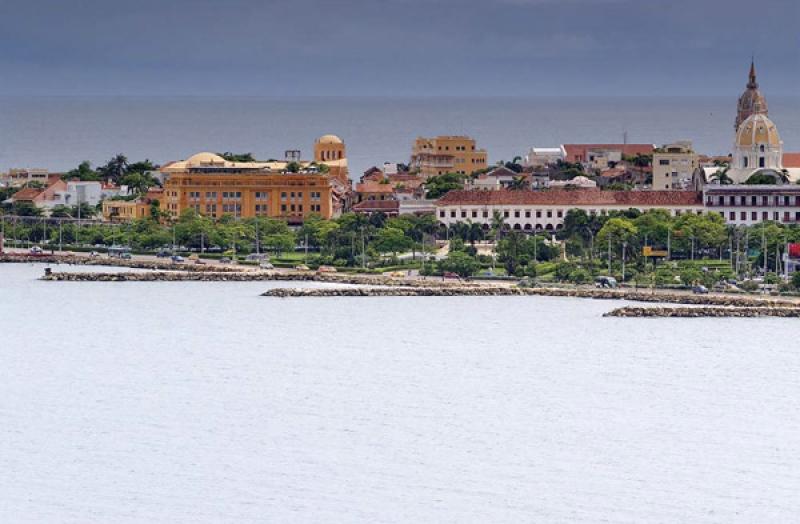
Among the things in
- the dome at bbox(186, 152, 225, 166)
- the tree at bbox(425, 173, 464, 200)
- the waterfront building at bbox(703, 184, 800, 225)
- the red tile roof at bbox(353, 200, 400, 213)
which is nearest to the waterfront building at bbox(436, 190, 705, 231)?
the waterfront building at bbox(703, 184, 800, 225)

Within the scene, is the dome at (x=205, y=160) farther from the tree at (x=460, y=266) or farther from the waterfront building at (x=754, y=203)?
the tree at (x=460, y=266)

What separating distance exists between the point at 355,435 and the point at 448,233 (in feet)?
67.7

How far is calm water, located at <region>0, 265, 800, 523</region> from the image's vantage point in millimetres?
16281

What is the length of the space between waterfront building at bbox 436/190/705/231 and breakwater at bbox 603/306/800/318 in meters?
13.9

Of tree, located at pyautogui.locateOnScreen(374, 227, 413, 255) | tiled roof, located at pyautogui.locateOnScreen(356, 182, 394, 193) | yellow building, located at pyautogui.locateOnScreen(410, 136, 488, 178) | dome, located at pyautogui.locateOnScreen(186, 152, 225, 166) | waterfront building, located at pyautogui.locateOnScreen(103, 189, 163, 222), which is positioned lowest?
tree, located at pyautogui.locateOnScreen(374, 227, 413, 255)

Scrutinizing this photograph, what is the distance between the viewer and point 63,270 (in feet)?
108

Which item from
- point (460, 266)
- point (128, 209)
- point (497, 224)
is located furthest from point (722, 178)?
point (460, 266)

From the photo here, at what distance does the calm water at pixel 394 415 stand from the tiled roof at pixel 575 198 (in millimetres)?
13545

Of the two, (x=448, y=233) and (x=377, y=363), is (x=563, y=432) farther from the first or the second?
(x=448, y=233)

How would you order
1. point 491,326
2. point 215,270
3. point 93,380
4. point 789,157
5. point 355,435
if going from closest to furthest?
point 355,435 < point 93,380 < point 491,326 < point 215,270 < point 789,157

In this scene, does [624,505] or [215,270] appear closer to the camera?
[624,505]

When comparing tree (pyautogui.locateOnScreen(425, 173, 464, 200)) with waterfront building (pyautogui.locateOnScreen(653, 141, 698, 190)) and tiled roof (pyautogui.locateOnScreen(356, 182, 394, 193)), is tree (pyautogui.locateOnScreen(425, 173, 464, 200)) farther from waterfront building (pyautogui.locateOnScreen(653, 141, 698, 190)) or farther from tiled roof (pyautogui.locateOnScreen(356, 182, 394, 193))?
waterfront building (pyautogui.locateOnScreen(653, 141, 698, 190))

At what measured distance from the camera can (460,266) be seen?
31.2m

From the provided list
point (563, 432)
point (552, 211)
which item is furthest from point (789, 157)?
point (563, 432)
